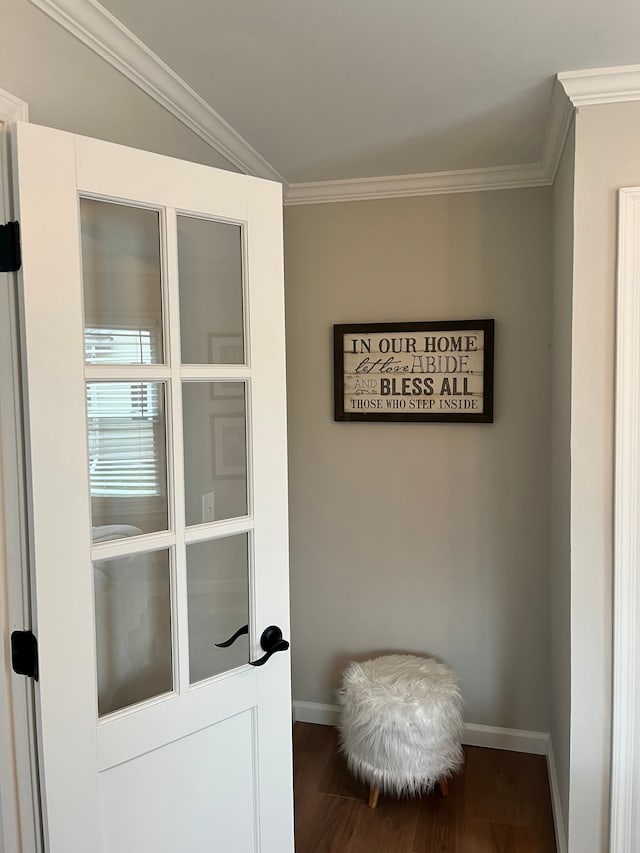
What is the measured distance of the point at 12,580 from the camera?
1404 millimetres

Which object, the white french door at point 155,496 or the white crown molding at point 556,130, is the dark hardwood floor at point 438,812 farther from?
the white crown molding at point 556,130

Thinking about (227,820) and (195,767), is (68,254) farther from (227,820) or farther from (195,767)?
(227,820)

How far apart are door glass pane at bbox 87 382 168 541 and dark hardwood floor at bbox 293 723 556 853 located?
4.80ft

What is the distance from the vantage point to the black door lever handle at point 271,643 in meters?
1.72

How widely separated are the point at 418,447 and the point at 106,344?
1.67 metres

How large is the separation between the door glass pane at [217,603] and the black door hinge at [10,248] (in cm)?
75

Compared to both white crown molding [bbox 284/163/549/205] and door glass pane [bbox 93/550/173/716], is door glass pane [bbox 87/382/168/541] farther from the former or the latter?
white crown molding [bbox 284/163/549/205]

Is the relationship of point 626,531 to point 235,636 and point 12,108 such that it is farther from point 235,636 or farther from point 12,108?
point 12,108

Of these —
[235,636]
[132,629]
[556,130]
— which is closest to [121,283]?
[132,629]

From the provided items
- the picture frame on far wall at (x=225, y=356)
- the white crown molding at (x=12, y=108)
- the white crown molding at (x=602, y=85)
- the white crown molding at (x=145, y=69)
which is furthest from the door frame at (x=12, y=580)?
the white crown molding at (x=602, y=85)

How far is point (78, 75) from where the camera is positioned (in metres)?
1.59

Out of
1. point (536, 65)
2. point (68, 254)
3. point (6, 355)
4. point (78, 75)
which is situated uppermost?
point (536, 65)

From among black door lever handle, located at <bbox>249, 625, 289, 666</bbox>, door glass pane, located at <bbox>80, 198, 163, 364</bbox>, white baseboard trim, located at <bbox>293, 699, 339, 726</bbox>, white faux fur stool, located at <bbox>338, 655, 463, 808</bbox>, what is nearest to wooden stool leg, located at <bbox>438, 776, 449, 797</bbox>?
white faux fur stool, located at <bbox>338, 655, 463, 808</bbox>

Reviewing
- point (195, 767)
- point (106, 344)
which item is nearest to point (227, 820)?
point (195, 767)
